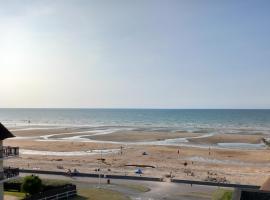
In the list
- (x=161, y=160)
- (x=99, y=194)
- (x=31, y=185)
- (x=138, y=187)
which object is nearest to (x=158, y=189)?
(x=138, y=187)

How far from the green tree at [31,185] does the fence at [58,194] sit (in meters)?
1.69

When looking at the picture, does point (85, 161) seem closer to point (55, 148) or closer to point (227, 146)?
point (55, 148)

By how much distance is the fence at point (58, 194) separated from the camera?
110 ft

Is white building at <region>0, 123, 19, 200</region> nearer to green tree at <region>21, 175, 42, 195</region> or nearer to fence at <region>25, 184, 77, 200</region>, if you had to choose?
fence at <region>25, 184, 77, 200</region>

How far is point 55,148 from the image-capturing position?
3351 inches

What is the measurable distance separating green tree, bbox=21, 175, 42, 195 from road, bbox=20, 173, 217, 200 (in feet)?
24.3

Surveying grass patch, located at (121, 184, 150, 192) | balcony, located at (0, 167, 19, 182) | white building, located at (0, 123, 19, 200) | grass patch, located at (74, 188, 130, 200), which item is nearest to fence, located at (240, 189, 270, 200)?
white building, located at (0, 123, 19, 200)

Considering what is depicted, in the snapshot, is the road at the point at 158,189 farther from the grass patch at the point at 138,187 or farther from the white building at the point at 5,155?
the white building at the point at 5,155

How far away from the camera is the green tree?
35.8 metres

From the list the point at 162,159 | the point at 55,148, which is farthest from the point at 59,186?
the point at 55,148

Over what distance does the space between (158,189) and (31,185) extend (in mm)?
12918

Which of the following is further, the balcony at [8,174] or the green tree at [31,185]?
the green tree at [31,185]

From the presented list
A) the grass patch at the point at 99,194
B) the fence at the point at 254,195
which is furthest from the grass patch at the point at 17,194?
the fence at the point at 254,195

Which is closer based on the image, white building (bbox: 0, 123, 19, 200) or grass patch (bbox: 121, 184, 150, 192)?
white building (bbox: 0, 123, 19, 200)
